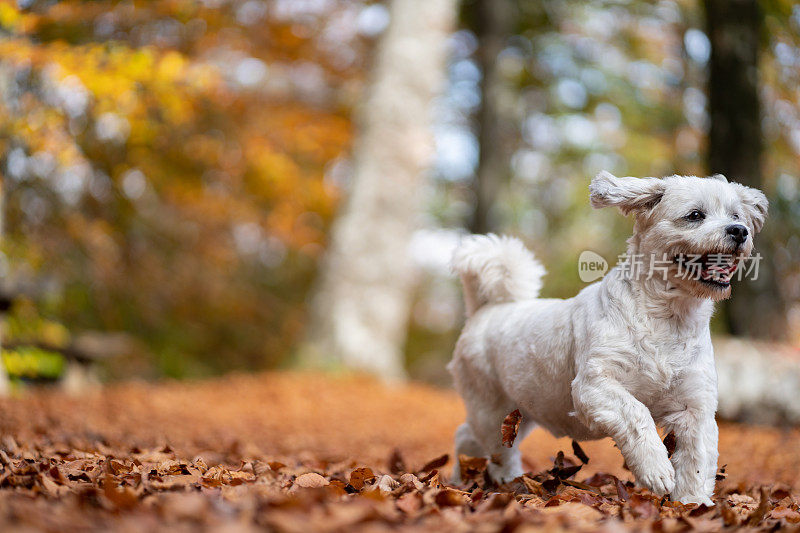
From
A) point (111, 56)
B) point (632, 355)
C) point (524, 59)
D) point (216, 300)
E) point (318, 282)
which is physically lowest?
point (216, 300)

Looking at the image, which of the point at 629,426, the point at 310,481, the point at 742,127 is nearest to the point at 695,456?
the point at 629,426

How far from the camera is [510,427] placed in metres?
3.87

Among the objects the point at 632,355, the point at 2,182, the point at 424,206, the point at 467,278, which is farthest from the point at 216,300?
the point at 632,355

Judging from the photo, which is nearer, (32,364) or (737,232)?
(737,232)

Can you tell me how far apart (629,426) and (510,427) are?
0.79 metres

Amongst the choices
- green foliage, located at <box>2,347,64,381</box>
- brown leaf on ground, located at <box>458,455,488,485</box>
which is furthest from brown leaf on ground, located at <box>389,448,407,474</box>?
green foliage, located at <box>2,347,64,381</box>

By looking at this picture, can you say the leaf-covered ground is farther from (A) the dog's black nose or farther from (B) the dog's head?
(A) the dog's black nose

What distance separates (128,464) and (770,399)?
7.04 m

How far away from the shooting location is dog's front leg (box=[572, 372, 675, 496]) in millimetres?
3188

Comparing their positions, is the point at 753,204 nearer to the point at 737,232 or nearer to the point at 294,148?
the point at 737,232

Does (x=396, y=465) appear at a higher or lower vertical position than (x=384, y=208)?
lower

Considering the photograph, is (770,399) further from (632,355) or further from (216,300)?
(216,300)

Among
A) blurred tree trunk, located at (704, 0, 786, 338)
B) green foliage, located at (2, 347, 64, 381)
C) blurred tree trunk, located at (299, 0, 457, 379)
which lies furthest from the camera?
blurred tree trunk, located at (299, 0, 457, 379)

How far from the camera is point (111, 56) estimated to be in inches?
283
